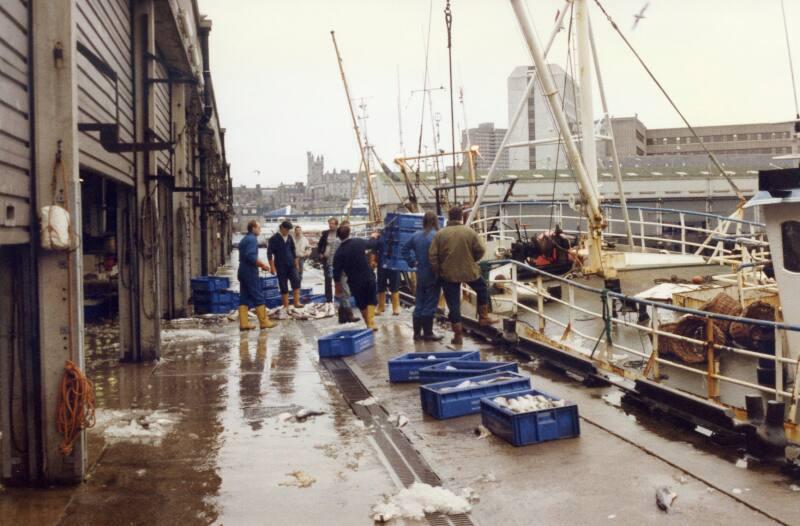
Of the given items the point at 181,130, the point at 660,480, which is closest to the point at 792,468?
the point at 660,480

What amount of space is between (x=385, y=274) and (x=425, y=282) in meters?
4.43

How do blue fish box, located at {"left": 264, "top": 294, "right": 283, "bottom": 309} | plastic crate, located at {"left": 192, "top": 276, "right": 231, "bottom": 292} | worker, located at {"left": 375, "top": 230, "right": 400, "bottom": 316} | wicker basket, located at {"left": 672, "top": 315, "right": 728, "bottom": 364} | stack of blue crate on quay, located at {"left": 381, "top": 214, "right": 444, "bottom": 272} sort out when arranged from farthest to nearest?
blue fish box, located at {"left": 264, "top": 294, "right": 283, "bottom": 309}
plastic crate, located at {"left": 192, "top": 276, "right": 231, "bottom": 292}
worker, located at {"left": 375, "top": 230, "right": 400, "bottom": 316}
stack of blue crate on quay, located at {"left": 381, "top": 214, "right": 444, "bottom": 272}
wicker basket, located at {"left": 672, "top": 315, "right": 728, "bottom": 364}

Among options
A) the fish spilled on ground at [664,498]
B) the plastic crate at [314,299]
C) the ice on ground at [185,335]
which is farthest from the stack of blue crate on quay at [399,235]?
the fish spilled on ground at [664,498]

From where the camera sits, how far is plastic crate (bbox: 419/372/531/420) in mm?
7480

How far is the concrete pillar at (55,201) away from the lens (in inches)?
221

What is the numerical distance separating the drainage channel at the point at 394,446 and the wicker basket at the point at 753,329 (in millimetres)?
5252

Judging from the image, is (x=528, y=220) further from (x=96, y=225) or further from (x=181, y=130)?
(x=96, y=225)

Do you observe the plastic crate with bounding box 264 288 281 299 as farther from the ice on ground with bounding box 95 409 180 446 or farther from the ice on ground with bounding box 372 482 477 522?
the ice on ground with bounding box 372 482 477 522

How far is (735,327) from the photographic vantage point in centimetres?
1091

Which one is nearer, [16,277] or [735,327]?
[16,277]

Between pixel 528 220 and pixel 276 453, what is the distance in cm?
3309

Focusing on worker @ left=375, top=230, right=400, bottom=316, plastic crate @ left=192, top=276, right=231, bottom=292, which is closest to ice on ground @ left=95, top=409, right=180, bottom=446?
worker @ left=375, top=230, right=400, bottom=316

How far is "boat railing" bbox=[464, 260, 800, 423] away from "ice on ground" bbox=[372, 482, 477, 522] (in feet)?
9.82

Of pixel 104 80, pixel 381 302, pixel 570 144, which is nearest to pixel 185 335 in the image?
pixel 381 302
